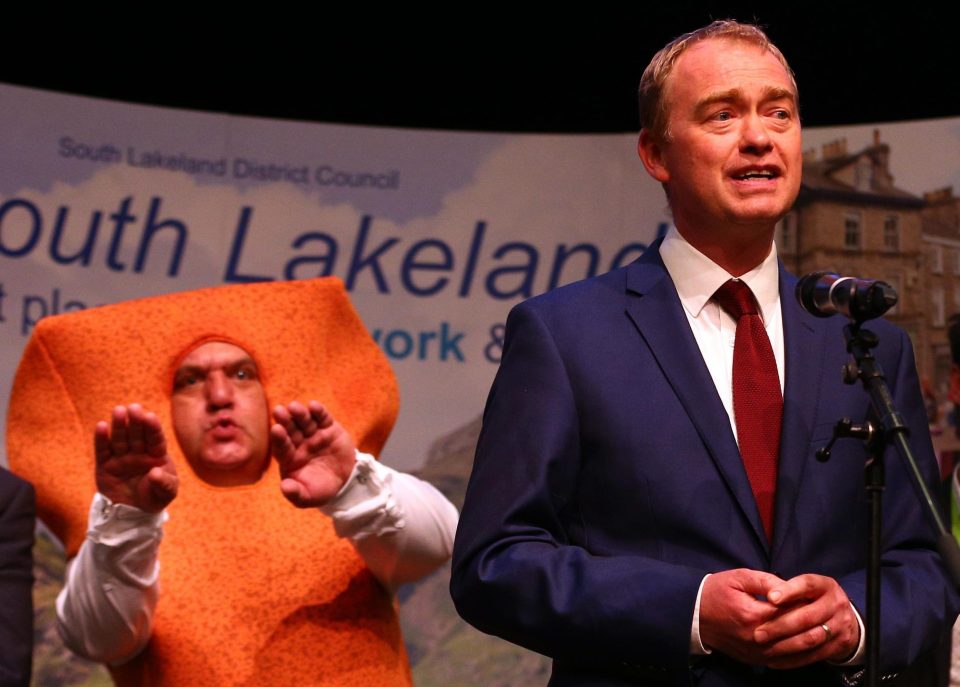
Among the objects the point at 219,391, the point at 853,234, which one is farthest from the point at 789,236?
the point at 219,391

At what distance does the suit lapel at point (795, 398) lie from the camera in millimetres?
1854

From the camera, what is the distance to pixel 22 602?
3.28 metres

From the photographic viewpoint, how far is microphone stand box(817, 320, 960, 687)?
5.24ft

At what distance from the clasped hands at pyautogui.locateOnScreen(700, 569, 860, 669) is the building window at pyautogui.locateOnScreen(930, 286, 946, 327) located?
2.83 metres

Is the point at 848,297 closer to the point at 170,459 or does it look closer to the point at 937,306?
the point at 170,459

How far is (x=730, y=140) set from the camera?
2045mm

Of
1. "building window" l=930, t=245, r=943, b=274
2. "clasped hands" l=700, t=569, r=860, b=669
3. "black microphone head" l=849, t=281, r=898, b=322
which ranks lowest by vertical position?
"clasped hands" l=700, t=569, r=860, b=669

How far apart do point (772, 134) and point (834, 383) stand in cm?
38

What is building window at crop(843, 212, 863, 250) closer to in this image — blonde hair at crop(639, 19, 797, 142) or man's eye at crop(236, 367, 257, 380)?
man's eye at crop(236, 367, 257, 380)

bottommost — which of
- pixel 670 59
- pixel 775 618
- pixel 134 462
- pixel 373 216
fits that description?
A: pixel 775 618

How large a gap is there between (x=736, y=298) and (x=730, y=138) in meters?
0.24

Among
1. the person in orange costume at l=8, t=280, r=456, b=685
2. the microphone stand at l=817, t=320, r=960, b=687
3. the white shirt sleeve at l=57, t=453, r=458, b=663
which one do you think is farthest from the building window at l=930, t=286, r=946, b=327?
the microphone stand at l=817, t=320, r=960, b=687

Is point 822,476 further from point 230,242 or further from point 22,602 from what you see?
point 230,242

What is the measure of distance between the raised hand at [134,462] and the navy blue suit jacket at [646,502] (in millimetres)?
1163
